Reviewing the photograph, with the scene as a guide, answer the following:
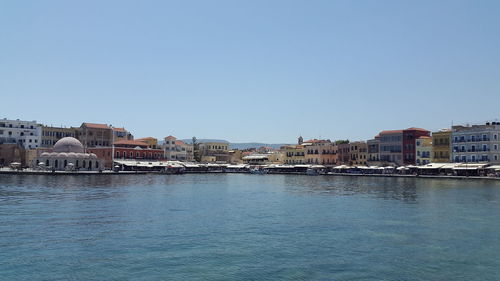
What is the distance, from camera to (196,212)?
35.6m

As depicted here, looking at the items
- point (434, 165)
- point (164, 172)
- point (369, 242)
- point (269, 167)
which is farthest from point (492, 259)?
point (269, 167)

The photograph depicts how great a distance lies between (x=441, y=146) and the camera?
91.9 m

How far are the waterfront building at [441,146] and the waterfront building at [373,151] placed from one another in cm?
1509

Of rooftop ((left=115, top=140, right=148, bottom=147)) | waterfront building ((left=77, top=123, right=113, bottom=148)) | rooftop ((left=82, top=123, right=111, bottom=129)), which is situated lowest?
rooftop ((left=115, top=140, right=148, bottom=147))

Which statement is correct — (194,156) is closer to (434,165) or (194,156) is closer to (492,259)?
(434,165)

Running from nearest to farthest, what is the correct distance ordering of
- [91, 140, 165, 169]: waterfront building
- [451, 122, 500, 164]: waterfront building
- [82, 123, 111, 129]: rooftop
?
1. [451, 122, 500, 164]: waterfront building
2. [91, 140, 165, 169]: waterfront building
3. [82, 123, 111, 129]: rooftop

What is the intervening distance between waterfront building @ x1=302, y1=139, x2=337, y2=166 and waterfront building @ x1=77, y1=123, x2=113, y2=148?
51400 millimetres

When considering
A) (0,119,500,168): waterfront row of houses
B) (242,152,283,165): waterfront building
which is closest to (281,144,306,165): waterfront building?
(0,119,500,168): waterfront row of houses

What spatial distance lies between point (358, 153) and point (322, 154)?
38.5 feet

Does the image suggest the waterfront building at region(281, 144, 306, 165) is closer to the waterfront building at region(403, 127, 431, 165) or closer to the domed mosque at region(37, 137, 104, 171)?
the waterfront building at region(403, 127, 431, 165)

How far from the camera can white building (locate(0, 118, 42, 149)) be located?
11112 cm

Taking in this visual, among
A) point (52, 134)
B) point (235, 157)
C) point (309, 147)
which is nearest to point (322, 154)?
point (309, 147)

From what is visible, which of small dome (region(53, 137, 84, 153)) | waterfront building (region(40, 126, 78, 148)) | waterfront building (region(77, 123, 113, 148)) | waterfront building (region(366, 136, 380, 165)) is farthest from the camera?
waterfront building (region(77, 123, 113, 148))

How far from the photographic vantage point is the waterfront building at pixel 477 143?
269 feet
